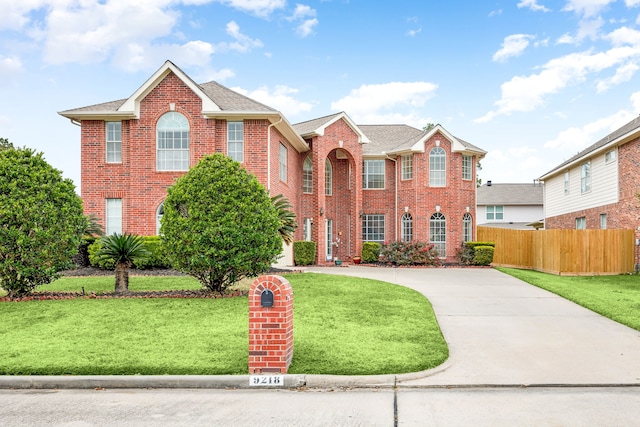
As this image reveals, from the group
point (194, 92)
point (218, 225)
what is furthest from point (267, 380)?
point (194, 92)

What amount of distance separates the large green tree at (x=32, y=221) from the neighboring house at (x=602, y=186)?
19991 millimetres

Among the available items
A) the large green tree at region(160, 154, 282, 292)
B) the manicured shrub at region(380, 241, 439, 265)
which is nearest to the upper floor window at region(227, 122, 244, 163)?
the manicured shrub at region(380, 241, 439, 265)

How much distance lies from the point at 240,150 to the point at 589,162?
57.6 ft

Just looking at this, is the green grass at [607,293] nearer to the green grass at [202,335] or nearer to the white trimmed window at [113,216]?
A: the green grass at [202,335]

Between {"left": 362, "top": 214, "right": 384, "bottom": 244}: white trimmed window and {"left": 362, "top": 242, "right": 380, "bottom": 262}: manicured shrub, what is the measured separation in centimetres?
218

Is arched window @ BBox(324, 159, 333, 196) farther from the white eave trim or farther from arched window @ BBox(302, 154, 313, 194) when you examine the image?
the white eave trim

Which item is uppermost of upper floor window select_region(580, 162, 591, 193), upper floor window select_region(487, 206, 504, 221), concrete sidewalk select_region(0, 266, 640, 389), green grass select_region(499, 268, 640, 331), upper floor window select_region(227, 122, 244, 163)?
upper floor window select_region(227, 122, 244, 163)

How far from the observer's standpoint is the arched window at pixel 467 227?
30141mm

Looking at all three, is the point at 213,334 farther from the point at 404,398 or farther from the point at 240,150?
the point at 240,150

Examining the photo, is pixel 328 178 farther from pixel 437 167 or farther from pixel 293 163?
A: pixel 437 167

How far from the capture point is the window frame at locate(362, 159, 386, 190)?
31703 millimetres

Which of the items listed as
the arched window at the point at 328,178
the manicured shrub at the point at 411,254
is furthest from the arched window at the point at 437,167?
the arched window at the point at 328,178

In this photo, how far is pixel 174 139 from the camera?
23.1 metres

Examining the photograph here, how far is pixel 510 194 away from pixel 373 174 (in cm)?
2481
